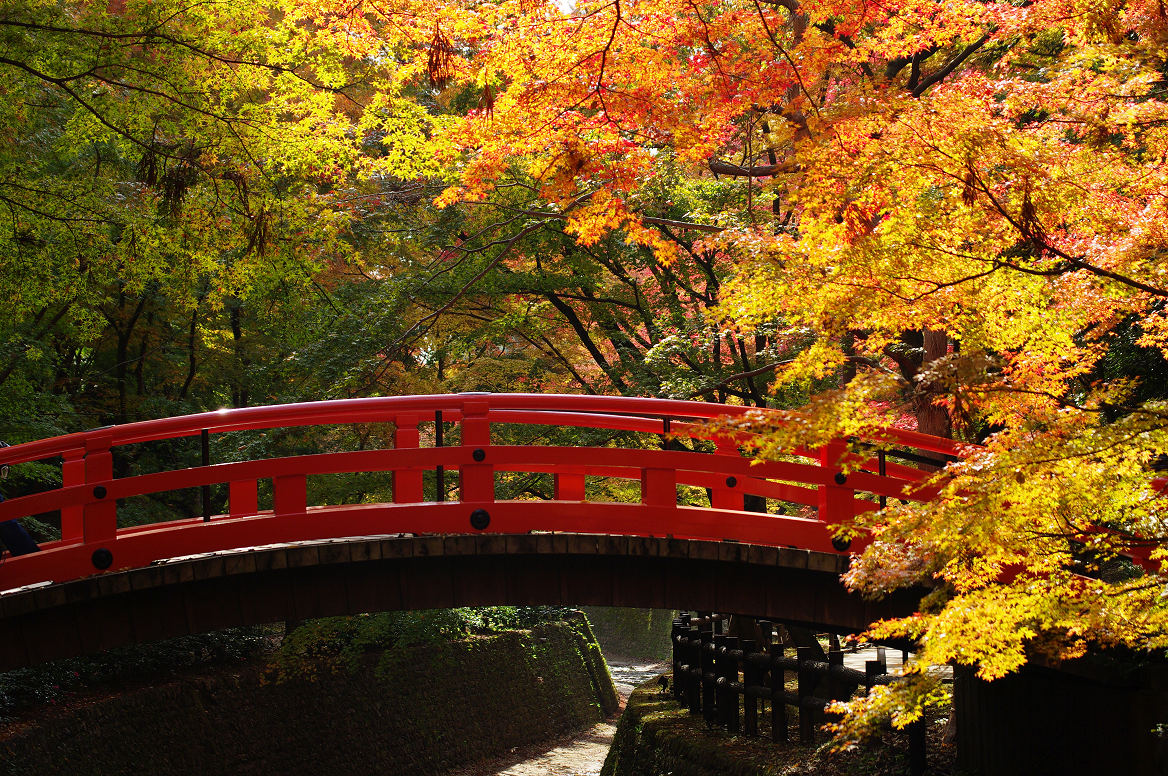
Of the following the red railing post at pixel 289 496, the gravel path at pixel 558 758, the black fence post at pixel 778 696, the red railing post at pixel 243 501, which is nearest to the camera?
the red railing post at pixel 289 496

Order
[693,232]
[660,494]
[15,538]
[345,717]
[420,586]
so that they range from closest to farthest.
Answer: [15,538] < [660,494] < [420,586] < [693,232] < [345,717]

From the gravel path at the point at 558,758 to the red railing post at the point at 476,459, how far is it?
34.9ft

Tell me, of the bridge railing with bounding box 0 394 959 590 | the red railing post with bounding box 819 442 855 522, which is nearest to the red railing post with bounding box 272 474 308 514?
the bridge railing with bounding box 0 394 959 590

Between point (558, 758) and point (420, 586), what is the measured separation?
37.8 feet

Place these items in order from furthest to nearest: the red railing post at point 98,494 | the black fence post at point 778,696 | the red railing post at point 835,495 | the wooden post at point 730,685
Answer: the wooden post at point 730,685 < the black fence post at point 778,696 < the red railing post at point 835,495 < the red railing post at point 98,494

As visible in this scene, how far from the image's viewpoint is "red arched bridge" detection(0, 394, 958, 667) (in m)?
6.01

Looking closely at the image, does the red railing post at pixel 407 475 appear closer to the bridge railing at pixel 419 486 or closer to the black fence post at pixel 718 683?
the bridge railing at pixel 419 486

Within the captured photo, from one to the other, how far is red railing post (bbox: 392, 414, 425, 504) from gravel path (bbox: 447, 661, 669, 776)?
1025 cm

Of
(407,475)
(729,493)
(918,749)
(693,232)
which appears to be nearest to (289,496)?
(407,475)

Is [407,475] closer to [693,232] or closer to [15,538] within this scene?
[15,538]

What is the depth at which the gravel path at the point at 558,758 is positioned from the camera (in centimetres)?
1590

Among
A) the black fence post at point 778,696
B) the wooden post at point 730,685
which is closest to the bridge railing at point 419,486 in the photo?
the black fence post at point 778,696

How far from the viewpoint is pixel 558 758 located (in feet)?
55.8

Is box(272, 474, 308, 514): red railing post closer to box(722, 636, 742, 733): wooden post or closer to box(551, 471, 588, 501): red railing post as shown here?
box(551, 471, 588, 501): red railing post
